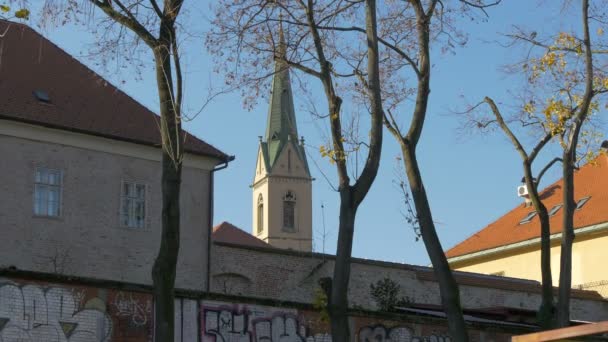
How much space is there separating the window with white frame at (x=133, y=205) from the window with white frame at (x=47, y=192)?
1924 millimetres

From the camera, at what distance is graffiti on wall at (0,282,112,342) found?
16250mm

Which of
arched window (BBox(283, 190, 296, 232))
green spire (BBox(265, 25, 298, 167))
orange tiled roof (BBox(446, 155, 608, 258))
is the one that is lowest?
orange tiled roof (BBox(446, 155, 608, 258))

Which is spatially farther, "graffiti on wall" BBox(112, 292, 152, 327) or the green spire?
the green spire

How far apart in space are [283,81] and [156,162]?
11349 mm

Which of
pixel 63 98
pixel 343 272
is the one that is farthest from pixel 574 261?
pixel 343 272

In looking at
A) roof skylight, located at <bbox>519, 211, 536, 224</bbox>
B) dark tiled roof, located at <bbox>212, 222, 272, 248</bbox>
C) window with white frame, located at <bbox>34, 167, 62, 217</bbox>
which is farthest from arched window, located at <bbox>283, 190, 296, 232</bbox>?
window with white frame, located at <bbox>34, 167, 62, 217</bbox>

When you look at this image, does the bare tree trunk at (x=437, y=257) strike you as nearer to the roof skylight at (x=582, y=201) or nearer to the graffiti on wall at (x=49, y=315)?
the graffiti on wall at (x=49, y=315)

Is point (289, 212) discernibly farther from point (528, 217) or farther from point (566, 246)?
point (566, 246)

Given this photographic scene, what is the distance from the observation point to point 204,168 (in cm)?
3077

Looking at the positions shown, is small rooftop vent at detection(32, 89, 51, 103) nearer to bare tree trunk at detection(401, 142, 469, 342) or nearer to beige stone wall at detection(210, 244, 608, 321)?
beige stone wall at detection(210, 244, 608, 321)

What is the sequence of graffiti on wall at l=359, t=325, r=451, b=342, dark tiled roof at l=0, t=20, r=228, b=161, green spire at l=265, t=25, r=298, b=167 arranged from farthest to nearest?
green spire at l=265, t=25, r=298, b=167, dark tiled roof at l=0, t=20, r=228, b=161, graffiti on wall at l=359, t=325, r=451, b=342

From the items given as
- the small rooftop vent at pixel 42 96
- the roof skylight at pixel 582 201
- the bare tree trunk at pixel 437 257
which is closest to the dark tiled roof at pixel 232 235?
the roof skylight at pixel 582 201

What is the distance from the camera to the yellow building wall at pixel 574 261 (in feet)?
139

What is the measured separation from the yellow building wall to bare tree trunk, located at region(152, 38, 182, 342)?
1090 inches
